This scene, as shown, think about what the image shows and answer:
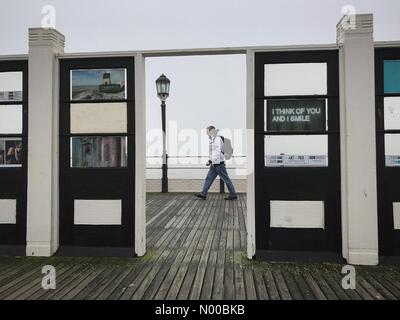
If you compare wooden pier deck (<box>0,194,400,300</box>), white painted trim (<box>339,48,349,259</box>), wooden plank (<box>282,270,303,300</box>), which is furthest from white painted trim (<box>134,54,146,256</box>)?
white painted trim (<box>339,48,349,259</box>)

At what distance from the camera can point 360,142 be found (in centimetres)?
395

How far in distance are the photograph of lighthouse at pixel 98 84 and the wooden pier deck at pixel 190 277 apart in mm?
2285

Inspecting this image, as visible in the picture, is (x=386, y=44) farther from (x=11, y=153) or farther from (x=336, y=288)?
(x=11, y=153)

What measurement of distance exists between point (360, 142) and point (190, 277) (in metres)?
2.72

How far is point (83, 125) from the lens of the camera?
174 inches

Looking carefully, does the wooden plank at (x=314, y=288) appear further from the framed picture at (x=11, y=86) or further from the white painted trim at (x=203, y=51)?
the framed picture at (x=11, y=86)

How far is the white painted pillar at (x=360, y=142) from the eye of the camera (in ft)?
12.9

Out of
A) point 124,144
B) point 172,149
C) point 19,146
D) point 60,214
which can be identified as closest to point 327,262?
point 124,144

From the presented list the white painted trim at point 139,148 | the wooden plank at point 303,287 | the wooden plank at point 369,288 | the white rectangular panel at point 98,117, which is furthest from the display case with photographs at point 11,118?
the wooden plank at point 369,288

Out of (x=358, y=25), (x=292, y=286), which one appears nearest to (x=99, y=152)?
(x=292, y=286)

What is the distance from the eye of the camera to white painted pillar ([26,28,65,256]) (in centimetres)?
430

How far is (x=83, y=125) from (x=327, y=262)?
3.84m

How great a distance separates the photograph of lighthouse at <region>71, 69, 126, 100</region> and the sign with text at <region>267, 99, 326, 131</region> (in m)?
2.10
